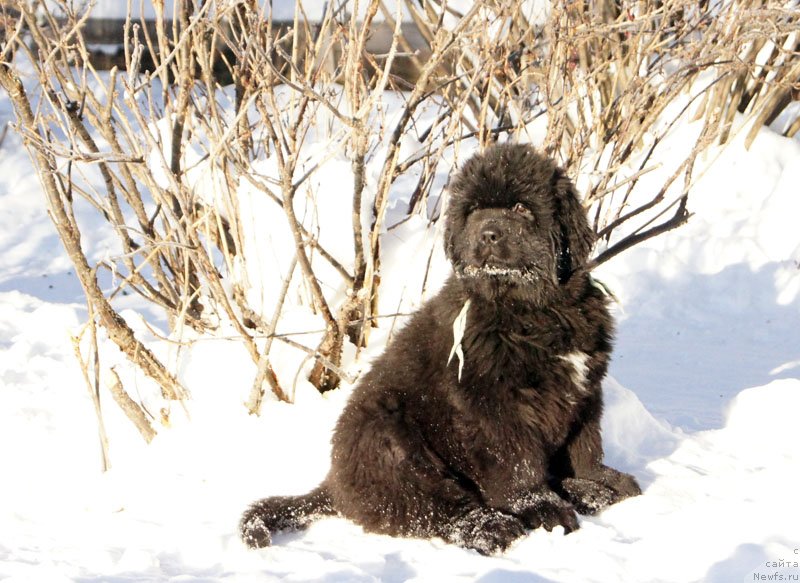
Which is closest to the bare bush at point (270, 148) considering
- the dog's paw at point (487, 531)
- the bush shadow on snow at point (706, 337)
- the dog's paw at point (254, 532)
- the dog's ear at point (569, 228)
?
the dog's ear at point (569, 228)

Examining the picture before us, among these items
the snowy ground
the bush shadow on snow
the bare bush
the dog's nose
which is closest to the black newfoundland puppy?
the dog's nose

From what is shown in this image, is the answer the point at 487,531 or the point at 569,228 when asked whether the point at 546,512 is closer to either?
the point at 487,531

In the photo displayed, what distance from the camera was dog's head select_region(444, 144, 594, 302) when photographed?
3.42m

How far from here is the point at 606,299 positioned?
3.75 m

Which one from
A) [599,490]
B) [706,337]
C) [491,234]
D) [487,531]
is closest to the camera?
[487,531]

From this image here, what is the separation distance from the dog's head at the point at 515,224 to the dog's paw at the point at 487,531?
2.78 feet

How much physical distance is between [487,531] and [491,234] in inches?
42.9

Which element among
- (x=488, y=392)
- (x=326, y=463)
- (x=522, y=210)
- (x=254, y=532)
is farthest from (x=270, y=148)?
(x=254, y=532)

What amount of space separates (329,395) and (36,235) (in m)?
6.91

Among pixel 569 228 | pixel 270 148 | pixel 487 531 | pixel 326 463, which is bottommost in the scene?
pixel 326 463

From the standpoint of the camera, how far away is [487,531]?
325cm

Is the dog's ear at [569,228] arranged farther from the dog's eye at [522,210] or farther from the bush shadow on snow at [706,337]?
the bush shadow on snow at [706,337]

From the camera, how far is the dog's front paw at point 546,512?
3.38 m

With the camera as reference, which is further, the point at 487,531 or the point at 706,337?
the point at 706,337
